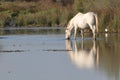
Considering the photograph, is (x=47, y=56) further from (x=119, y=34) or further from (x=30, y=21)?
(x=30, y=21)

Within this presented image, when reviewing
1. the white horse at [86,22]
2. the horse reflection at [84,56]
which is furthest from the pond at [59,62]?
the white horse at [86,22]

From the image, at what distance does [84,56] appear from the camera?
16984 millimetres

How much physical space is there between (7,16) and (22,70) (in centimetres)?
3089

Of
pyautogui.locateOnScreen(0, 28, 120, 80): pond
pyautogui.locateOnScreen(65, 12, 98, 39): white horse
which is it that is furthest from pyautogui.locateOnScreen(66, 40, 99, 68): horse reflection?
pyautogui.locateOnScreen(65, 12, 98, 39): white horse

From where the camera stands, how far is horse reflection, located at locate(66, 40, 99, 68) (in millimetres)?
14992

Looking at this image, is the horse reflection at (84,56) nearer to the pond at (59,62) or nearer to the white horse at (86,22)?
the pond at (59,62)

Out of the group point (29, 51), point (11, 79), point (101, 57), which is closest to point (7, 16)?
point (29, 51)

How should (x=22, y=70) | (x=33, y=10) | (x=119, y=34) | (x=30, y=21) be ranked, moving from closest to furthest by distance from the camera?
(x=22, y=70) < (x=119, y=34) < (x=30, y=21) < (x=33, y=10)

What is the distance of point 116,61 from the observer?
15258 millimetres

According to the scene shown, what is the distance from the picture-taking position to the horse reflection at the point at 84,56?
1499cm

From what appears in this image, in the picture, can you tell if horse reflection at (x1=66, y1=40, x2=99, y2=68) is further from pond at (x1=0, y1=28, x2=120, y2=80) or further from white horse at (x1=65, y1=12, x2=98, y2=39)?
white horse at (x1=65, y1=12, x2=98, y2=39)

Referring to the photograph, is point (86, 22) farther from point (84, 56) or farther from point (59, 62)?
point (59, 62)

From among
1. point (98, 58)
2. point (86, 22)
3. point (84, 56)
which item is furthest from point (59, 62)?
point (86, 22)

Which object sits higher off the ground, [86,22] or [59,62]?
[86,22]
